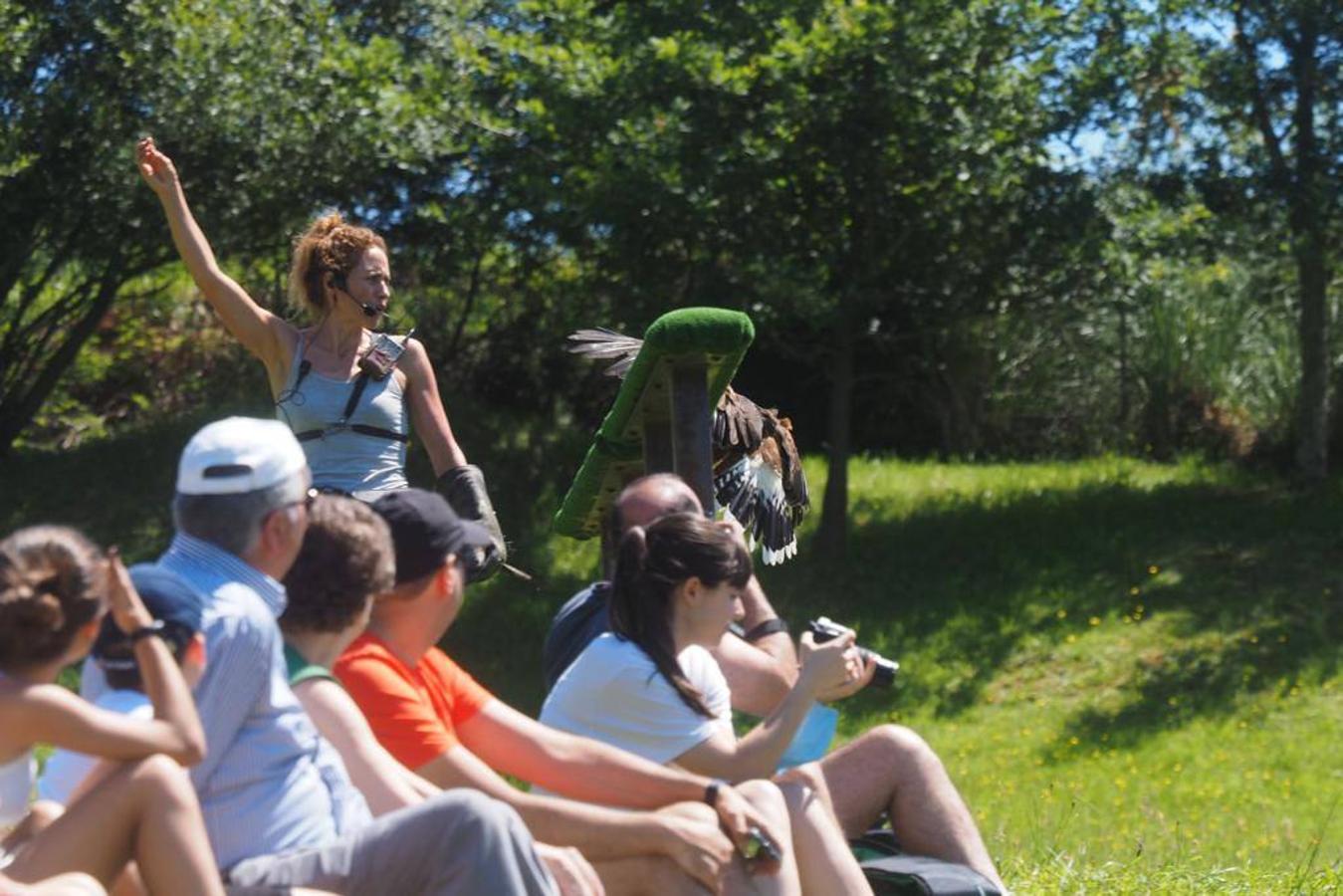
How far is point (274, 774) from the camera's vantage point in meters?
3.48

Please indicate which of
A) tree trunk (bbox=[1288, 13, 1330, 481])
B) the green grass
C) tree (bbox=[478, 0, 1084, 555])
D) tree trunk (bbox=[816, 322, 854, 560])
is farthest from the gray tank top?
tree trunk (bbox=[1288, 13, 1330, 481])

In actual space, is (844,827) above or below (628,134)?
below

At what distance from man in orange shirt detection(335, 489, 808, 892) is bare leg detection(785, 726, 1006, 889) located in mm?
851

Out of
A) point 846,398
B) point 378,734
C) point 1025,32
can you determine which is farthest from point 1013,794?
point 378,734

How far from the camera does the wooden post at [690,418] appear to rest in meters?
5.48

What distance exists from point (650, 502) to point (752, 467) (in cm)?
208

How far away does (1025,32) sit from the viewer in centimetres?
1339

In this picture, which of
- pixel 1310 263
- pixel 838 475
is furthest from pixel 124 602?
pixel 1310 263

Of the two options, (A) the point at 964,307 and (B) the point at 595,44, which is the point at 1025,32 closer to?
(A) the point at 964,307

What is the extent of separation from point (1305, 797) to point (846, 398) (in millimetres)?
5085

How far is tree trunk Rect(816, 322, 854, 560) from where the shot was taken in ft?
46.0

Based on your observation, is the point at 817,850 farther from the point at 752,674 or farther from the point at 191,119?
the point at 191,119

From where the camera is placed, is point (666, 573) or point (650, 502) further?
point (650, 502)

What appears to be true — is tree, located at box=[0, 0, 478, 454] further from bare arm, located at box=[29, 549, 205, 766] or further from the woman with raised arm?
bare arm, located at box=[29, 549, 205, 766]
